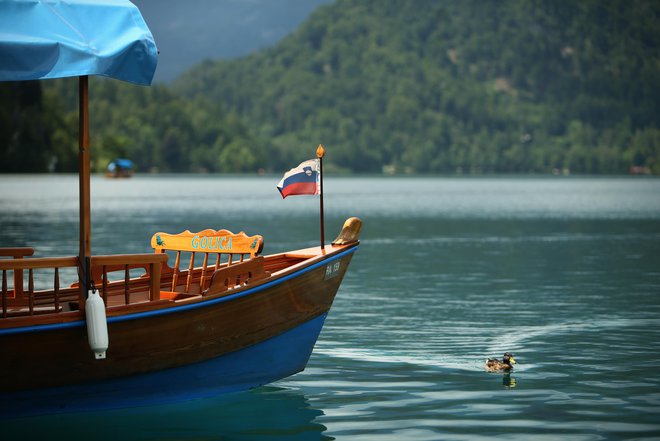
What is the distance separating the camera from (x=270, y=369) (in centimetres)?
1524

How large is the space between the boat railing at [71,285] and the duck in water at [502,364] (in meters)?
5.20

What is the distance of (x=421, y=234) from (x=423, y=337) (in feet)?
110

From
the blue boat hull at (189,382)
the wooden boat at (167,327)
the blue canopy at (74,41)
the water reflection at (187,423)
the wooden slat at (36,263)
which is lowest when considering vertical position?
the water reflection at (187,423)

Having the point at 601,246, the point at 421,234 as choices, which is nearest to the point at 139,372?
the point at 601,246

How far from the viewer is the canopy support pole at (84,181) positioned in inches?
494

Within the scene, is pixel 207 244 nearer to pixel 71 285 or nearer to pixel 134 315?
pixel 71 285

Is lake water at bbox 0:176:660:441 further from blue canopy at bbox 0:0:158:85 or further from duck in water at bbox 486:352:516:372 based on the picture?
blue canopy at bbox 0:0:158:85

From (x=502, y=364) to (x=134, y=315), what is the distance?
5951mm

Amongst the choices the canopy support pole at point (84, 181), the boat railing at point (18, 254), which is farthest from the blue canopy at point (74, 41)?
the boat railing at point (18, 254)

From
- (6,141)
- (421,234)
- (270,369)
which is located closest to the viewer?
(270,369)

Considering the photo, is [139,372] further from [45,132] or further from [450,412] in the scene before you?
[45,132]

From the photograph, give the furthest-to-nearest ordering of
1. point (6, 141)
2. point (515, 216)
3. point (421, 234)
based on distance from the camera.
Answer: point (6, 141)
point (515, 216)
point (421, 234)

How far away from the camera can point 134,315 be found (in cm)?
1300

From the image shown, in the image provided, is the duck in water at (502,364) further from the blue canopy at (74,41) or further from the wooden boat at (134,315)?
the blue canopy at (74,41)
